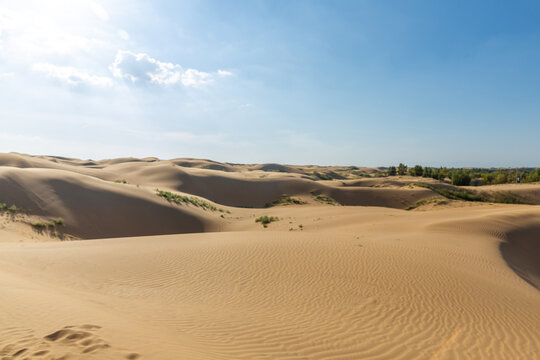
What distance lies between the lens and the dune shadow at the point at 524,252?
9.80 meters

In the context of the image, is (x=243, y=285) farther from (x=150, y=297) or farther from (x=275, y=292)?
(x=150, y=297)

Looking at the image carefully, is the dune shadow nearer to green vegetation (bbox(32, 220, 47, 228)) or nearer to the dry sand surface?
the dry sand surface

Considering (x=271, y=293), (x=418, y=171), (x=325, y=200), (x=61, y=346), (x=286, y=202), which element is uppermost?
(x=418, y=171)

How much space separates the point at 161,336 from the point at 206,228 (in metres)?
16.6

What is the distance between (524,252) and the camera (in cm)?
1238

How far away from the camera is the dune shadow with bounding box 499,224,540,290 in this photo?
980 cm

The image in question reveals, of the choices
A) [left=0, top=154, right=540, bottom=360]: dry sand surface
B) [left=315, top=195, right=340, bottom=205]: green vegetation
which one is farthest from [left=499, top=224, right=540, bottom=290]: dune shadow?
[left=315, top=195, right=340, bottom=205]: green vegetation

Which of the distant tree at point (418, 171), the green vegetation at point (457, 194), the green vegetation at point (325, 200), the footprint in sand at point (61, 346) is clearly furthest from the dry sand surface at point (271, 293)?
A: the distant tree at point (418, 171)

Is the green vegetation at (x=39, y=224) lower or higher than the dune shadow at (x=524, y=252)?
higher

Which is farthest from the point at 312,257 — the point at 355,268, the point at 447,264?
the point at 447,264

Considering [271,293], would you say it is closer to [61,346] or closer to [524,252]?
[61,346]

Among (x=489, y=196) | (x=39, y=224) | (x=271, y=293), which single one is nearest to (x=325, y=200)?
(x=489, y=196)

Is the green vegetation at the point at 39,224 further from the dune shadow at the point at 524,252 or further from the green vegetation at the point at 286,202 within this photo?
the green vegetation at the point at 286,202

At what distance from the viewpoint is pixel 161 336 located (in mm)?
3947
